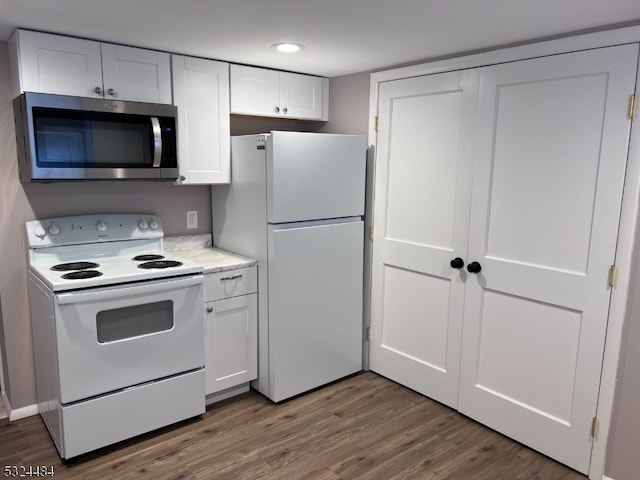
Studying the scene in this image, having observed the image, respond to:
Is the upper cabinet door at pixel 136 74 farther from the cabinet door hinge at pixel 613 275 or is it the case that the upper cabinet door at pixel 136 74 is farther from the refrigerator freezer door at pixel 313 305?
the cabinet door hinge at pixel 613 275

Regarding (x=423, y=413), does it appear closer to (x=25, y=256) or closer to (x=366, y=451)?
(x=366, y=451)

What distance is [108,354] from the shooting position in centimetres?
232

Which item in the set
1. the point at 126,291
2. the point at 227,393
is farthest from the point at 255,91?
the point at 227,393

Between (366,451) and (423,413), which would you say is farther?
(423,413)

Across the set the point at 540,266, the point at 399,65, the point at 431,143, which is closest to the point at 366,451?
the point at 540,266

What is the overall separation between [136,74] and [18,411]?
2.00 meters

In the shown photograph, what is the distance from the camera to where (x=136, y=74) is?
2.57 meters

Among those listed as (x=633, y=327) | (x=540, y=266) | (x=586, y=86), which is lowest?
(x=633, y=327)

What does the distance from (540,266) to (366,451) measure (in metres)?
1.31

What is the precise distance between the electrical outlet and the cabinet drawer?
594 mm

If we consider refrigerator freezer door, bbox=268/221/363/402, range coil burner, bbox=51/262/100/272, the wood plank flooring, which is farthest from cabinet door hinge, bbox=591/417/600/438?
range coil burner, bbox=51/262/100/272

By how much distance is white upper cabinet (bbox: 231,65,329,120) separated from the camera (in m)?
2.98

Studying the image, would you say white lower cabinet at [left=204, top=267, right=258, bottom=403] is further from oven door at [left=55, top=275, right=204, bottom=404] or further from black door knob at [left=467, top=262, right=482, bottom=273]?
black door knob at [left=467, top=262, right=482, bottom=273]

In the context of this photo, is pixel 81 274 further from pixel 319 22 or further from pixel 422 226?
pixel 422 226
